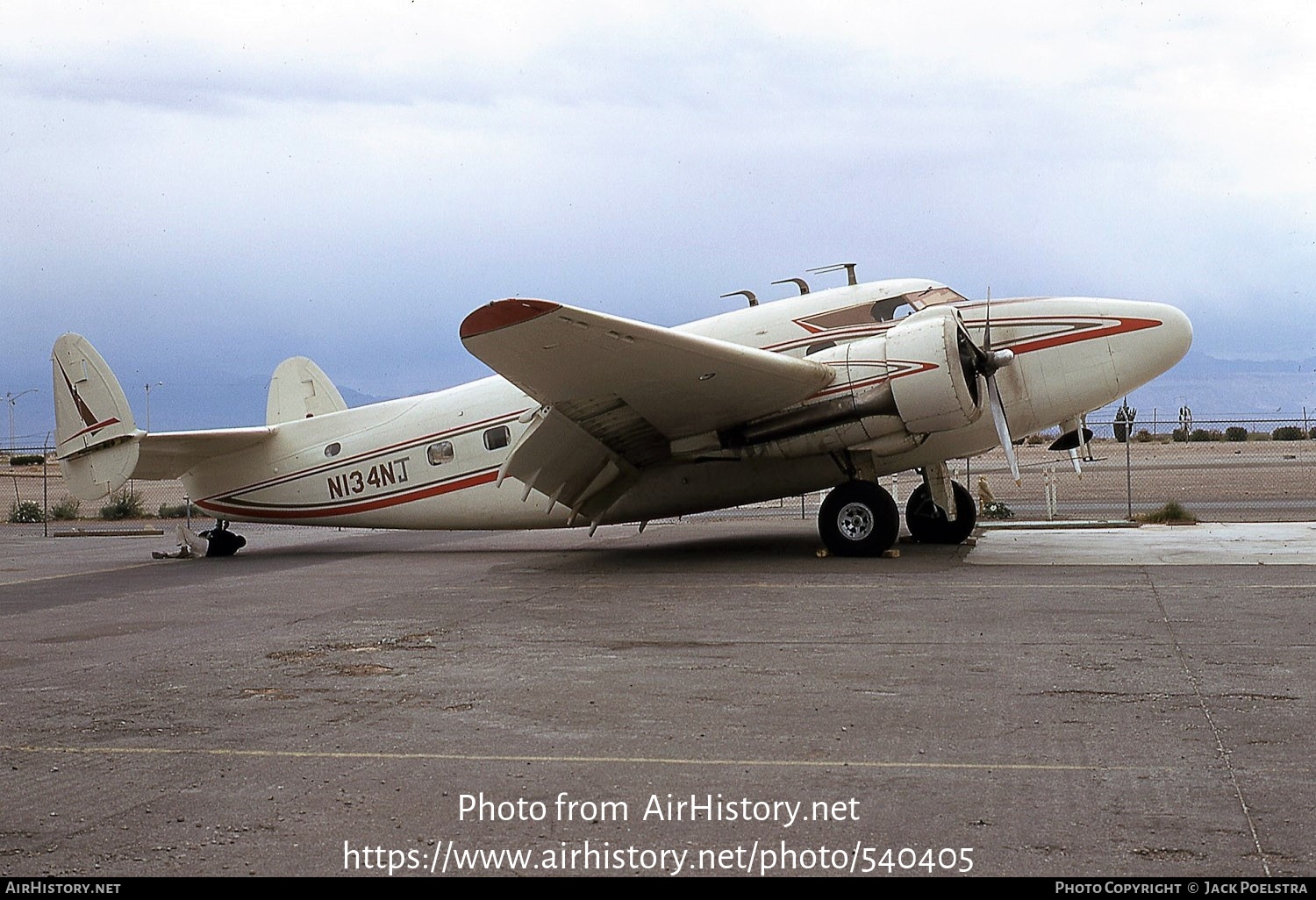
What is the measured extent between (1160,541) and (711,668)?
11047mm

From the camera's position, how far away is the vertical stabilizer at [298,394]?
794 inches

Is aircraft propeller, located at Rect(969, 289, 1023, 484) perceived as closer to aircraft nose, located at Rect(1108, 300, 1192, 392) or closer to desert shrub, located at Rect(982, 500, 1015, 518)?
aircraft nose, located at Rect(1108, 300, 1192, 392)

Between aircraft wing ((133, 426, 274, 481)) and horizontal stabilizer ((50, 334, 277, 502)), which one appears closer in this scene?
horizontal stabilizer ((50, 334, 277, 502))

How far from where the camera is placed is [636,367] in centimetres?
1314

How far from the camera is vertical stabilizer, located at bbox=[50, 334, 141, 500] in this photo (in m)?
18.1

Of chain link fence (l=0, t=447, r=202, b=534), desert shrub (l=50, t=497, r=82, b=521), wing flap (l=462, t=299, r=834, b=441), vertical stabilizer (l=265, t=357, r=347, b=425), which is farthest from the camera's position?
desert shrub (l=50, t=497, r=82, b=521)

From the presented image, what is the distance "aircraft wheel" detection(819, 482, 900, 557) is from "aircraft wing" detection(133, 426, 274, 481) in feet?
30.3

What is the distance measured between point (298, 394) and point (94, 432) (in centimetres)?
329

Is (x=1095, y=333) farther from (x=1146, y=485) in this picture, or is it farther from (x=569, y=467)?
(x=1146, y=485)

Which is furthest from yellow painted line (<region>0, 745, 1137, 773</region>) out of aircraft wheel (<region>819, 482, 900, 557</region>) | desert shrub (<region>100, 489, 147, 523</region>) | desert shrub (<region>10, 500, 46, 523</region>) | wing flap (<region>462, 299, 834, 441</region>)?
desert shrub (<region>100, 489, 147, 523</region>)

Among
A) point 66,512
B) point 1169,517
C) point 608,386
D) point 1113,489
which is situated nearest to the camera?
point 608,386

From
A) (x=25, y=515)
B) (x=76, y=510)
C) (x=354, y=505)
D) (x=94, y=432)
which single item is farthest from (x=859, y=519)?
(x=76, y=510)

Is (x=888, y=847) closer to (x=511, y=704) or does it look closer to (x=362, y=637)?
(x=511, y=704)

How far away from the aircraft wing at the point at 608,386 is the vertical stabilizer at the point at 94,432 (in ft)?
22.7
